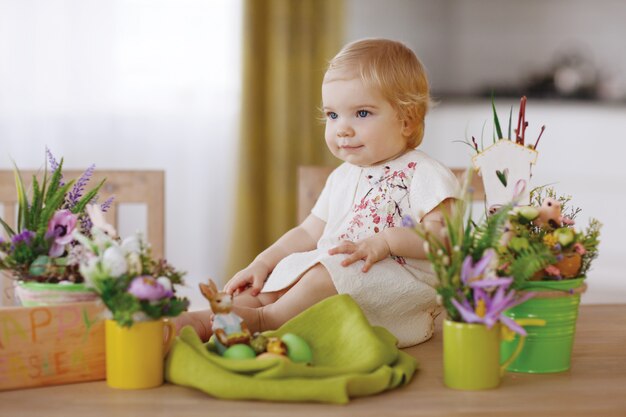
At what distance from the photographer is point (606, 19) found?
4125 mm

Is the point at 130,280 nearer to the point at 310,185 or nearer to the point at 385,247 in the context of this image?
the point at 385,247

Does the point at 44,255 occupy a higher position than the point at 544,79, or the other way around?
the point at 544,79

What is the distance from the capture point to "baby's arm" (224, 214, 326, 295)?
Answer: 132cm

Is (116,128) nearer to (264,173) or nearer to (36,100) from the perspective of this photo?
(36,100)

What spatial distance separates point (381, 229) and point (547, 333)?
371mm

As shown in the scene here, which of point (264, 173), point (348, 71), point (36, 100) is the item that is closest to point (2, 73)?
point (36, 100)

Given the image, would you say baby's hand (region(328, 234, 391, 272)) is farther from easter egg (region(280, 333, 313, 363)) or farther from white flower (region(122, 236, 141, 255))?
white flower (region(122, 236, 141, 255))

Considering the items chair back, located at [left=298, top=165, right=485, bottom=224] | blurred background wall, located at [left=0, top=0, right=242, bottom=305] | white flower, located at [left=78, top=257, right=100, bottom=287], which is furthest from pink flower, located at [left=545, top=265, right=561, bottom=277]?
blurred background wall, located at [left=0, top=0, right=242, bottom=305]

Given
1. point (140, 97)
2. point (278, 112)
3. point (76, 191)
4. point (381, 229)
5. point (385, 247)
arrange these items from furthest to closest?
point (278, 112) → point (140, 97) → point (381, 229) → point (385, 247) → point (76, 191)

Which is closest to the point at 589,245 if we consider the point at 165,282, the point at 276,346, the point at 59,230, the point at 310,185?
the point at 276,346

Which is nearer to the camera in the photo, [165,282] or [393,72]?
[165,282]

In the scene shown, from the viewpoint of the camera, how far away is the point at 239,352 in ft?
3.07

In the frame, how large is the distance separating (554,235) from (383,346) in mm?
248

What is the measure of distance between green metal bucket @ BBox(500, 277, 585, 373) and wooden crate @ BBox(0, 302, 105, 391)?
484 millimetres
